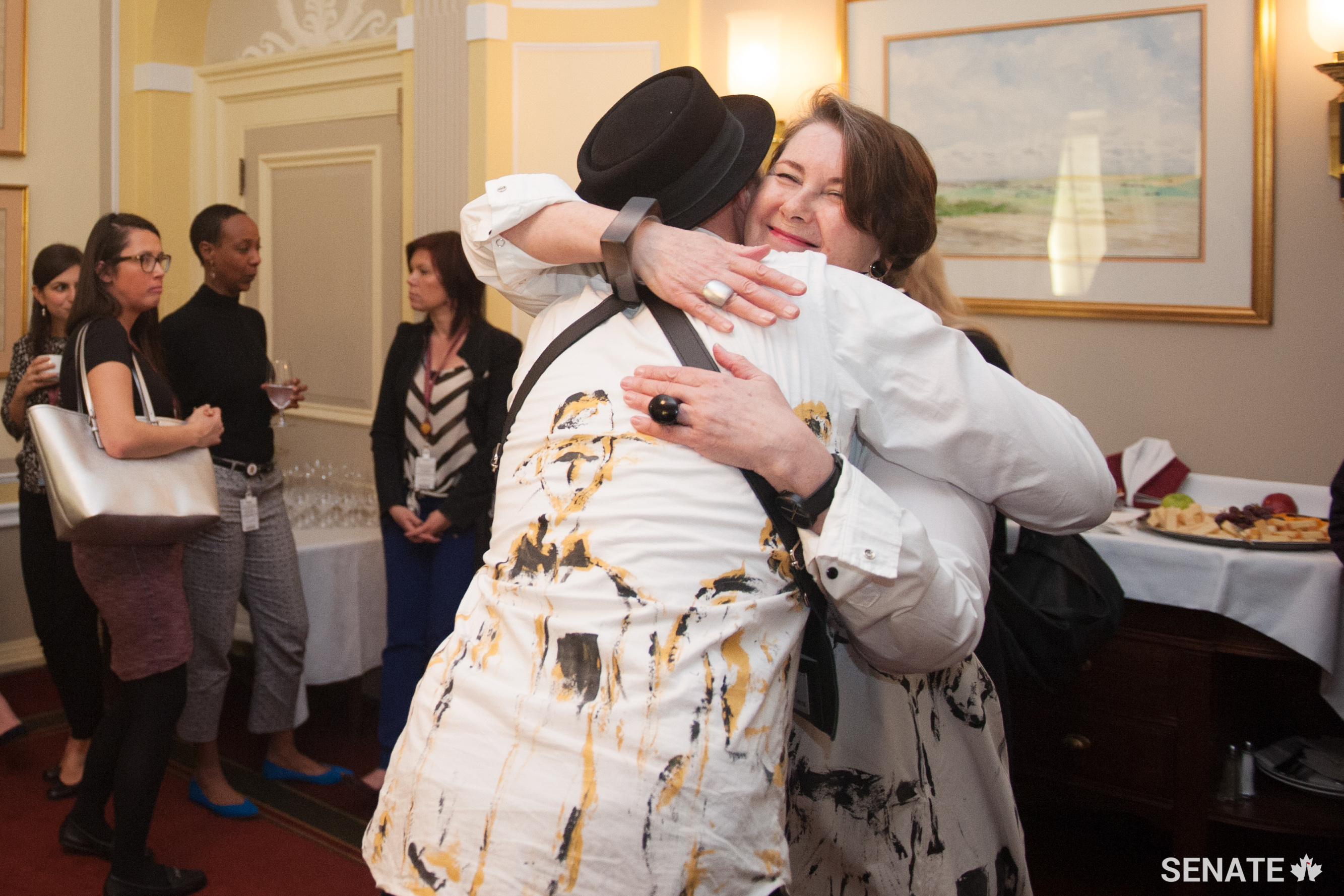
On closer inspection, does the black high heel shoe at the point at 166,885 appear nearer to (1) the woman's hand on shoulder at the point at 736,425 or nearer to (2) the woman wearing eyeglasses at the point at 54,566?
(2) the woman wearing eyeglasses at the point at 54,566

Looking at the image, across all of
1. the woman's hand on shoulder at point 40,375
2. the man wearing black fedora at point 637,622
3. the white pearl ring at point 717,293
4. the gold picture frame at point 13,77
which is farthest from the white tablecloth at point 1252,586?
the gold picture frame at point 13,77

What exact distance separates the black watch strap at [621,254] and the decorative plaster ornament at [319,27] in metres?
3.87

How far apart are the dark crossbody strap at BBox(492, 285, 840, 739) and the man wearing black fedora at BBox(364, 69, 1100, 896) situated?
1cm

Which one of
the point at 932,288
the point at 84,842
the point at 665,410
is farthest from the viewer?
the point at 84,842

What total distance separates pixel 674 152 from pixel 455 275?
7.40ft

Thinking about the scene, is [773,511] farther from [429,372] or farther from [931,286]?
[429,372]

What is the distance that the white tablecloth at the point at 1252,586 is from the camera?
234 centimetres

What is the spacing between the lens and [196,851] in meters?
2.92

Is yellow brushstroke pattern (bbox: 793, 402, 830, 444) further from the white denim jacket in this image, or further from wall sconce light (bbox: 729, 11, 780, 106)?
wall sconce light (bbox: 729, 11, 780, 106)

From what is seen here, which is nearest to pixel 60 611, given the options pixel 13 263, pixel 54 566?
pixel 54 566

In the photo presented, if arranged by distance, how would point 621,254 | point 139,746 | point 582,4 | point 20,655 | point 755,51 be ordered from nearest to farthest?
point 621,254
point 139,746
point 755,51
point 582,4
point 20,655

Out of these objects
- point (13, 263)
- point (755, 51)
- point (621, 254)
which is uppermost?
point (755, 51)

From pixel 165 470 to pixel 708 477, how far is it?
70.9 inches

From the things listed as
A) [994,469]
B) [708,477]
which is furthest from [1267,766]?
[708,477]
